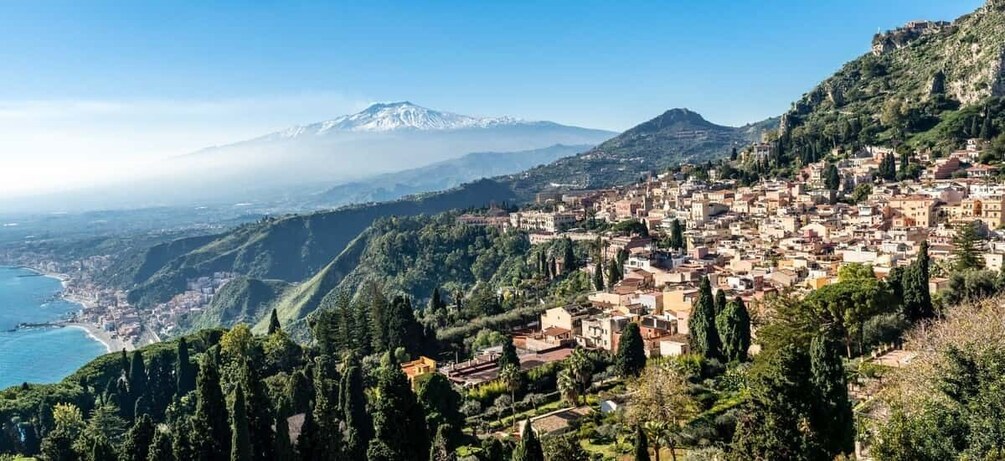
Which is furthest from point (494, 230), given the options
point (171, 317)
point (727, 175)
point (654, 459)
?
point (654, 459)

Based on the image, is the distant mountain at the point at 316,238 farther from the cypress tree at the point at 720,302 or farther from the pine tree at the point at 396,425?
the pine tree at the point at 396,425

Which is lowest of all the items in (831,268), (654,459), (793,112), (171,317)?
(171,317)

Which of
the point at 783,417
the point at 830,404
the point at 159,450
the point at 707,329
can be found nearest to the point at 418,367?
the point at 707,329

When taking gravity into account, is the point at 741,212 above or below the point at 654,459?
above

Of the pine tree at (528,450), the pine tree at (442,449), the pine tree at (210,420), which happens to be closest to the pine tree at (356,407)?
the pine tree at (210,420)

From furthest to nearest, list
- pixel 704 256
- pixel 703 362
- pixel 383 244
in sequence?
1. pixel 383 244
2. pixel 704 256
3. pixel 703 362

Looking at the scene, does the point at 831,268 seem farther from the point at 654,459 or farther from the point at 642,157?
the point at 642,157

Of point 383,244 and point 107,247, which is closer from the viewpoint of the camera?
point 383,244
